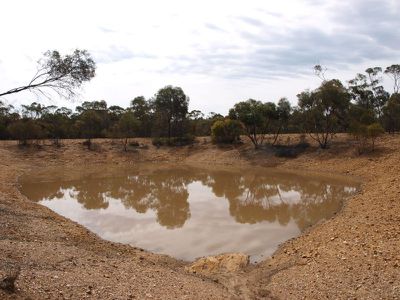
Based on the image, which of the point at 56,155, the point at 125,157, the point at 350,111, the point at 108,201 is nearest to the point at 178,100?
the point at 125,157

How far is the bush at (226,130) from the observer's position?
161 ft

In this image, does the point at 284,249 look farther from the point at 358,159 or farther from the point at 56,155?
the point at 56,155

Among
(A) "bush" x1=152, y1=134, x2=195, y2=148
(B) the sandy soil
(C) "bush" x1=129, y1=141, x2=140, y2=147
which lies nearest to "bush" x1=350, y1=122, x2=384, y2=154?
(B) the sandy soil

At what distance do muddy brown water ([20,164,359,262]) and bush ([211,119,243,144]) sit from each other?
9.13 m

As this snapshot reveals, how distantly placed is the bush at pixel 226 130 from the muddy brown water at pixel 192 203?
359 inches

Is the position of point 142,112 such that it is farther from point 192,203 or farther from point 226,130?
point 192,203

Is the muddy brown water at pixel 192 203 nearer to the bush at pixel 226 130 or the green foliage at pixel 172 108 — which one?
the bush at pixel 226 130

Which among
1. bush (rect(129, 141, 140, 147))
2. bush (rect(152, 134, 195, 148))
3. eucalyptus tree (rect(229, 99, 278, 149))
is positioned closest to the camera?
eucalyptus tree (rect(229, 99, 278, 149))

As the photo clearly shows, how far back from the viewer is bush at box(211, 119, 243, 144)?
161 ft

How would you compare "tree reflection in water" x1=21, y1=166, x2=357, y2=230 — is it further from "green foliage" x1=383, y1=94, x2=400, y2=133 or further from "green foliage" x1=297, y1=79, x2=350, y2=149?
"green foliage" x1=383, y1=94, x2=400, y2=133

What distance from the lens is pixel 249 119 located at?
152ft

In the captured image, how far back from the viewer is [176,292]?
9508mm

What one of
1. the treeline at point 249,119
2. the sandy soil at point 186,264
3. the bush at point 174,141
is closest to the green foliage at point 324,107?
the treeline at point 249,119

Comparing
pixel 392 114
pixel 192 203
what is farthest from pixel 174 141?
pixel 192 203
